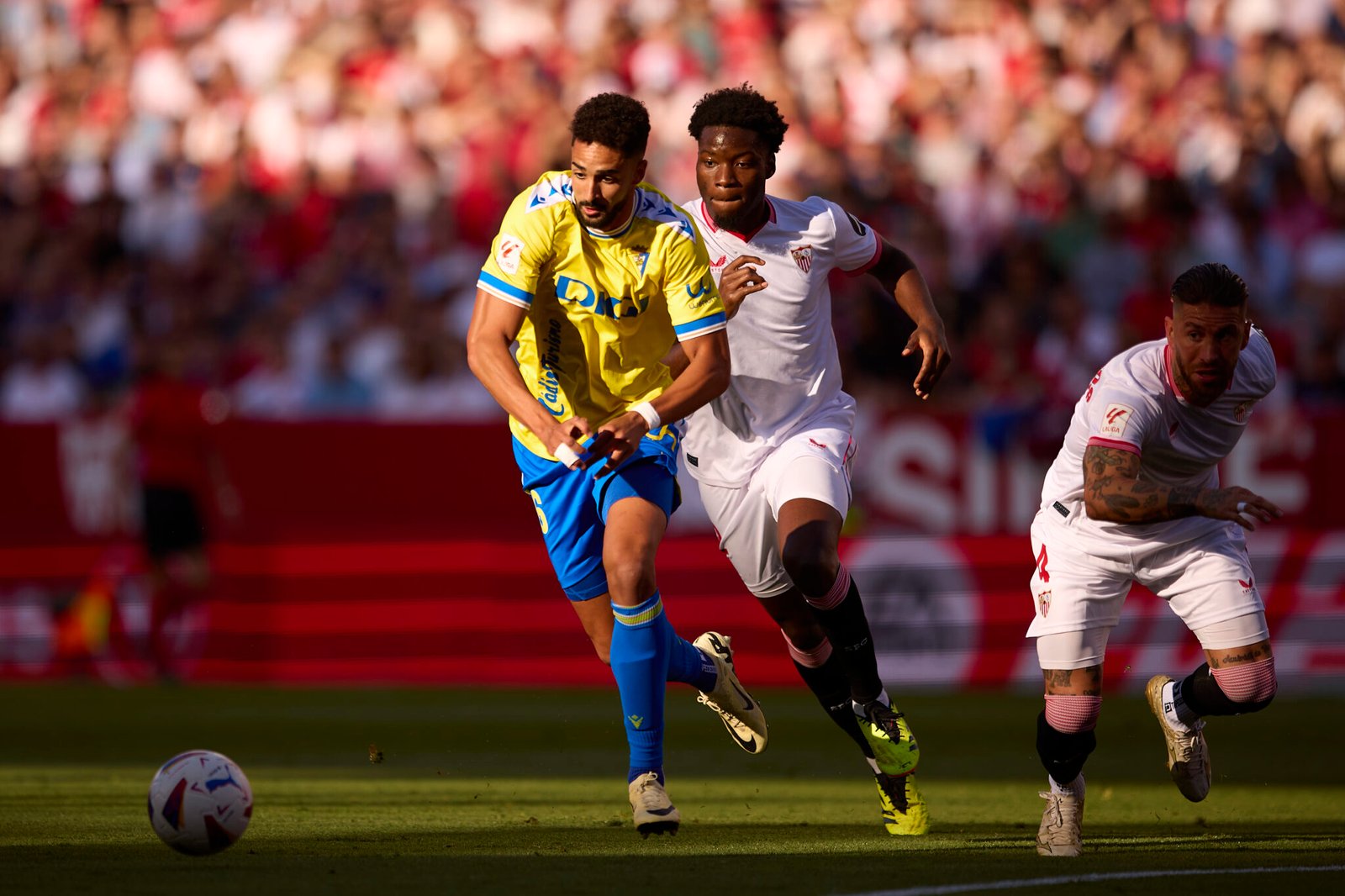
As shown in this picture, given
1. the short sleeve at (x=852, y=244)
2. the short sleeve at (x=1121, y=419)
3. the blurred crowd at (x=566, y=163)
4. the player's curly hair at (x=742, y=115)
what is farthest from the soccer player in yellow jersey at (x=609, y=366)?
the blurred crowd at (x=566, y=163)

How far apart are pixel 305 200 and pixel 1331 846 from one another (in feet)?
42.4

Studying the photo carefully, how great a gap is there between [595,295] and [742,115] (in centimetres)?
109

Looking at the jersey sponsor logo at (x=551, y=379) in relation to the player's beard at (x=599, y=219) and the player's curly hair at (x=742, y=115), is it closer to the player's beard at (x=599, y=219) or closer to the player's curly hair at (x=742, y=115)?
the player's beard at (x=599, y=219)

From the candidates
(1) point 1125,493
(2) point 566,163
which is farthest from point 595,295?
(2) point 566,163

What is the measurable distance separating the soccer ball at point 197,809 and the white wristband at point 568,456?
1675 mm

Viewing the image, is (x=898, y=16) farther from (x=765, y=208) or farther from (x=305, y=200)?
(x=765, y=208)

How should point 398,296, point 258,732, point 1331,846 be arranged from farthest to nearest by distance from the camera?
point 398,296 < point 258,732 < point 1331,846

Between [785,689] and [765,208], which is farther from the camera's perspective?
[785,689]

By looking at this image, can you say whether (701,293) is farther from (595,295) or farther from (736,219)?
(736,219)

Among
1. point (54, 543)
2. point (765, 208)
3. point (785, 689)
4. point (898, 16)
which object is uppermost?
point (898, 16)

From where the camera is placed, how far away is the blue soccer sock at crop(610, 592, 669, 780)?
294 inches

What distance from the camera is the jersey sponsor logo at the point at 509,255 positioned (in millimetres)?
7387

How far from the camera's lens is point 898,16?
1927 centimetres

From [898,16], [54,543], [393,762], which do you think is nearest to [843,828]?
[393,762]
